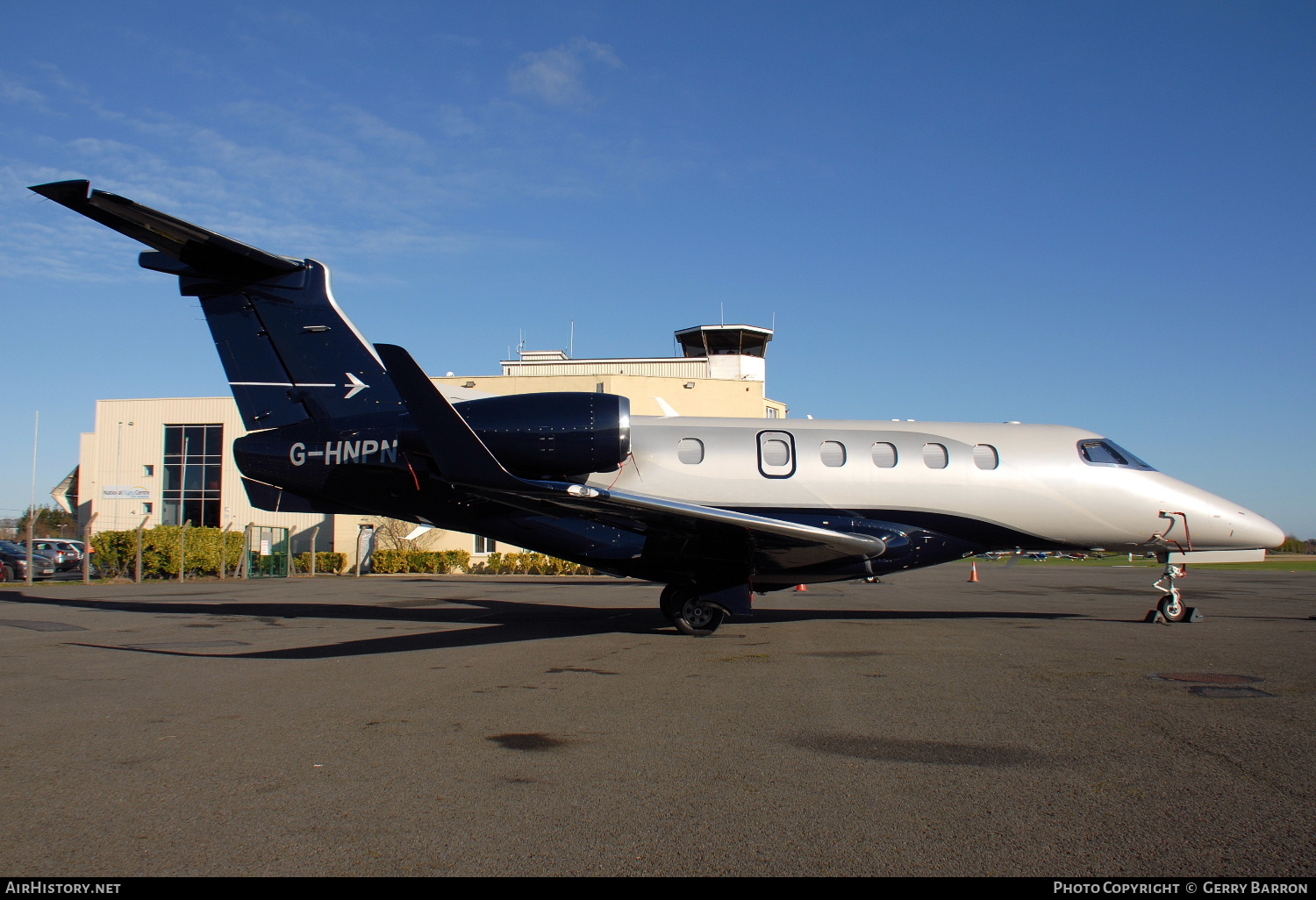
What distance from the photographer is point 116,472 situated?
3850 cm

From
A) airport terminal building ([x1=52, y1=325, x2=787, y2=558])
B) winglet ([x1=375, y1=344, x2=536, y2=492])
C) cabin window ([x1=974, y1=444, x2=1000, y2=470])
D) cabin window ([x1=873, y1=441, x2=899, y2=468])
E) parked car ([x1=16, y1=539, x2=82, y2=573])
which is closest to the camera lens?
winglet ([x1=375, y1=344, x2=536, y2=492])

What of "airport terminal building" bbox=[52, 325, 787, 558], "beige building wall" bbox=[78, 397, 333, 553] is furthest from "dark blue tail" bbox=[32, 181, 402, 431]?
"beige building wall" bbox=[78, 397, 333, 553]

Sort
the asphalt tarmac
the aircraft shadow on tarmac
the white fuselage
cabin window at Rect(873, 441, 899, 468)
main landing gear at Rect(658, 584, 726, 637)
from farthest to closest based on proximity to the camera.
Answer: cabin window at Rect(873, 441, 899, 468) → the white fuselage → main landing gear at Rect(658, 584, 726, 637) → the aircraft shadow on tarmac → the asphalt tarmac

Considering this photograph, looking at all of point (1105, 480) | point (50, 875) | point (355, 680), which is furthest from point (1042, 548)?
point (50, 875)

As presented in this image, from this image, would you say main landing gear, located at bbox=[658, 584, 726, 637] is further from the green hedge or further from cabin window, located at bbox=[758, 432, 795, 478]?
the green hedge

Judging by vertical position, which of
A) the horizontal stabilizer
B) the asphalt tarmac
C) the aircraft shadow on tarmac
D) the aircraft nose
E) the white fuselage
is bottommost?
the aircraft shadow on tarmac

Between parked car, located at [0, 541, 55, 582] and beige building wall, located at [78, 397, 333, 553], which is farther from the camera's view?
beige building wall, located at [78, 397, 333, 553]

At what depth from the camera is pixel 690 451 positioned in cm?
1242

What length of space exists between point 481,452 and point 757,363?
148 feet

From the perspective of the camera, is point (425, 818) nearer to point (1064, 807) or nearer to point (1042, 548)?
point (1064, 807)

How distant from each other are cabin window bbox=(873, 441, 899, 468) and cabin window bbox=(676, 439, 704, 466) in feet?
8.75

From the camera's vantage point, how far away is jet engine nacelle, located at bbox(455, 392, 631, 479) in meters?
11.1

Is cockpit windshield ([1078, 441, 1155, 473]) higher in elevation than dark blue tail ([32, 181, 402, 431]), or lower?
lower

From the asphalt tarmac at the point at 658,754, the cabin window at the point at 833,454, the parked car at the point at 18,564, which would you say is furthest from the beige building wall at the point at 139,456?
the cabin window at the point at 833,454
